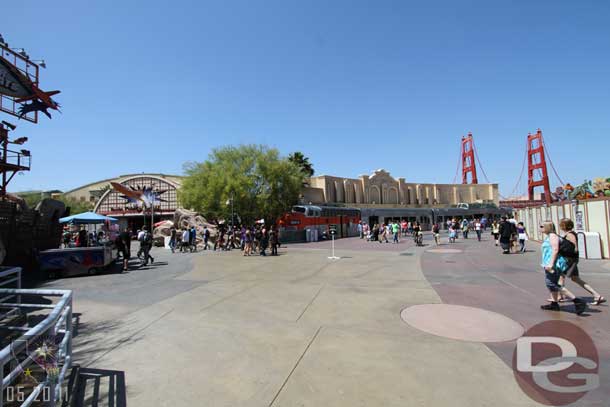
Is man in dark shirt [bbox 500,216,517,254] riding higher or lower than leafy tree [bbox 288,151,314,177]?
lower

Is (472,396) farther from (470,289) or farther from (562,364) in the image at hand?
(470,289)

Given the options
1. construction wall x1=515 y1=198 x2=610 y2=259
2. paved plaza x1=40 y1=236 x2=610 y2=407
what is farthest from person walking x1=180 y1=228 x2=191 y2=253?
construction wall x1=515 y1=198 x2=610 y2=259

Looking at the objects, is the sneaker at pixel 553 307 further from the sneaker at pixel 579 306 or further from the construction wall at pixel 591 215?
the construction wall at pixel 591 215

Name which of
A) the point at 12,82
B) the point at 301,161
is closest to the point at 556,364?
the point at 12,82

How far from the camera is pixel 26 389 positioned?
306cm

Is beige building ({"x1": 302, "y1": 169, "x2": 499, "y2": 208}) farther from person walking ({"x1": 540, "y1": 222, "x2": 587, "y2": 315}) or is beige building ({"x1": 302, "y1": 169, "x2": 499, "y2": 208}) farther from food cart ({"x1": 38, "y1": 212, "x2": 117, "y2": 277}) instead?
person walking ({"x1": 540, "y1": 222, "x2": 587, "y2": 315})

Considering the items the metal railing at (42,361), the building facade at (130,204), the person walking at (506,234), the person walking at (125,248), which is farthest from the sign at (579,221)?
the building facade at (130,204)

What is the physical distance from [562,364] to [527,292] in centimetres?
425

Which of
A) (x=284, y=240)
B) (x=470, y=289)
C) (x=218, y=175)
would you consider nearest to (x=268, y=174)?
(x=218, y=175)

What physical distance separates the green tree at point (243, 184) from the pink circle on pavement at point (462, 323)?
21.7 meters

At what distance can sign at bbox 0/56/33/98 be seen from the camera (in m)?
15.2

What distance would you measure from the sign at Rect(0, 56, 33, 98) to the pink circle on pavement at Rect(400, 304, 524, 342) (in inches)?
832

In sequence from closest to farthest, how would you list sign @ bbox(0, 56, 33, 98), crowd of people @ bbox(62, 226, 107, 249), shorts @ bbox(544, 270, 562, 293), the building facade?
shorts @ bbox(544, 270, 562, 293)
sign @ bbox(0, 56, 33, 98)
crowd of people @ bbox(62, 226, 107, 249)
the building facade

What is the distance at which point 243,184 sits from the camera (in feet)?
89.1
